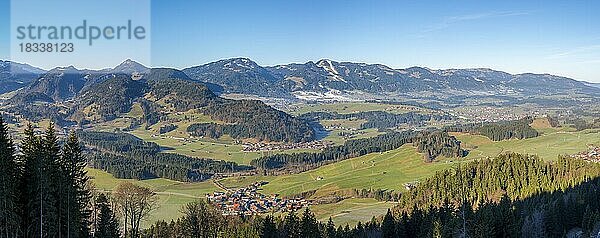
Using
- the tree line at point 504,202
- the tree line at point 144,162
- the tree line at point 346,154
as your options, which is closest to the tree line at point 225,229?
the tree line at point 504,202

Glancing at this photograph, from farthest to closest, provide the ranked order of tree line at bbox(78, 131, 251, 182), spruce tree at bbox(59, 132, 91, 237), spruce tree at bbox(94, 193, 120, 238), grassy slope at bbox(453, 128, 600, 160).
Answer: grassy slope at bbox(453, 128, 600, 160), tree line at bbox(78, 131, 251, 182), spruce tree at bbox(94, 193, 120, 238), spruce tree at bbox(59, 132, 91, 237)

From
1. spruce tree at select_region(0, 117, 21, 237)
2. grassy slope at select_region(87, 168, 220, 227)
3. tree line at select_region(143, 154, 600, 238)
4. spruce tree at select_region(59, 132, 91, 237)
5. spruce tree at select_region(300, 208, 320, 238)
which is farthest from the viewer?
grassy slope at select_region(87, 168, 220, 227)

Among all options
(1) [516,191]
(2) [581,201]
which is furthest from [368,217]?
(2) [581,201]

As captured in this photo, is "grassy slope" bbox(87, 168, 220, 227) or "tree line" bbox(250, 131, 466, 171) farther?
"tree line" bbox(250, 131, 466, 171)

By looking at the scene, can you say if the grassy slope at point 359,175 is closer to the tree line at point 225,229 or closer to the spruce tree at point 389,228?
the spruce tree at point 389,228

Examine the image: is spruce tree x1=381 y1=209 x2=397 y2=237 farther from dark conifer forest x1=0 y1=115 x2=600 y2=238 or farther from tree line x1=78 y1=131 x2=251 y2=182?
tree line x1=78 y1=131 x2=251 y2=182

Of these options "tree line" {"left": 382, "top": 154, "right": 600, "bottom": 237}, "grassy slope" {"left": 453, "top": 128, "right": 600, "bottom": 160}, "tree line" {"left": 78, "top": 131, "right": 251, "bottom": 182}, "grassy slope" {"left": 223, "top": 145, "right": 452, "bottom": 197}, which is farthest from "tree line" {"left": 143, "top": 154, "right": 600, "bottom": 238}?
"tree line" {"left": 78, "top": 131, "right": 251, "bottom": 182}

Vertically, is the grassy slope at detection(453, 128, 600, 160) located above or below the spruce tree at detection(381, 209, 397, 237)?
above
